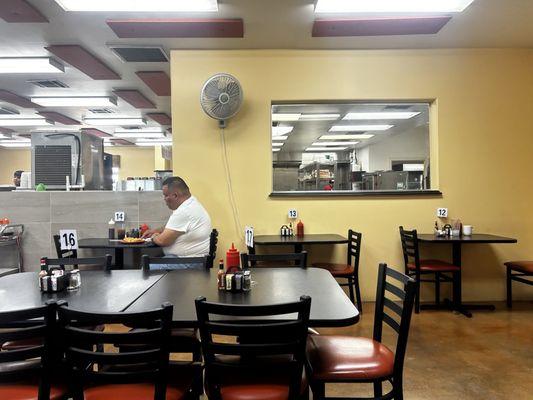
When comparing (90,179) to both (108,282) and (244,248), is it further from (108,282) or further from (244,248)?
(108,282)

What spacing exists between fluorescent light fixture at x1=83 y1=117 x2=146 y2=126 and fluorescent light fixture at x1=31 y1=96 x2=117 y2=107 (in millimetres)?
1209

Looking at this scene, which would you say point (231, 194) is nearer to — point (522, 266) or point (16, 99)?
point (522, 266)

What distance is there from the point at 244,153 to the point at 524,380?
3.30 m

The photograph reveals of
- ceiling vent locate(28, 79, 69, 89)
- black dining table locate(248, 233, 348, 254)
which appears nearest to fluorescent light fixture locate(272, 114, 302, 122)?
black dining table locate(248, 233, 348, 254)

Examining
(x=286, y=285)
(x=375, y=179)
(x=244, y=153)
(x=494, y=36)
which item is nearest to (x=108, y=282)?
(x=286, y=285)

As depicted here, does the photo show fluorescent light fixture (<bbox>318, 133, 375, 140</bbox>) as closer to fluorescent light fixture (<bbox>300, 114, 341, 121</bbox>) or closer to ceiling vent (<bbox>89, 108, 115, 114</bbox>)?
fluorescent light fixture (<bbox>300, 114, 341, 121</bbox>)

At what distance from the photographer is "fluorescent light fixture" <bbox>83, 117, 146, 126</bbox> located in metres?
7.94

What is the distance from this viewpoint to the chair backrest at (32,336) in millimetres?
1317

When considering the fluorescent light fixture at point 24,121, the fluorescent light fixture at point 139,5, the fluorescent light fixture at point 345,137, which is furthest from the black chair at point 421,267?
the fluorescent light fixture at point 24,121

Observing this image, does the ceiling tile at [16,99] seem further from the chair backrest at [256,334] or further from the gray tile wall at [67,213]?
the chair backrest at [256,334]

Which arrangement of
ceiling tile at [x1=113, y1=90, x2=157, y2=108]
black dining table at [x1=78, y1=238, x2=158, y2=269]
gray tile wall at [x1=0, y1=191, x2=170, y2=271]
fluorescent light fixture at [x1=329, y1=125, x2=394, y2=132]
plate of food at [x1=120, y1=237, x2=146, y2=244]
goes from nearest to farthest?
1. black dining table at [x1=78, y1=238, x2=158, y2=269]
2. plate of food at [x1=120, y1=237, x2=146, y2=244]
3. gray tile wall at [x1=0, y1=191, x2=170, y2=271]
4. ceiling tile at [x1=113, y1=90, x2=157, y2=108]
5. fluorescent light fixture at [x1=329, y1=125, x2=394, y2=132]

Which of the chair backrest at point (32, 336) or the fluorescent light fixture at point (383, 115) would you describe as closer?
the chair backrest at point (32, 336)

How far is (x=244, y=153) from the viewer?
4.35 metres

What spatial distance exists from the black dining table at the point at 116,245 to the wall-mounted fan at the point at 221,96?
63.4 inches
